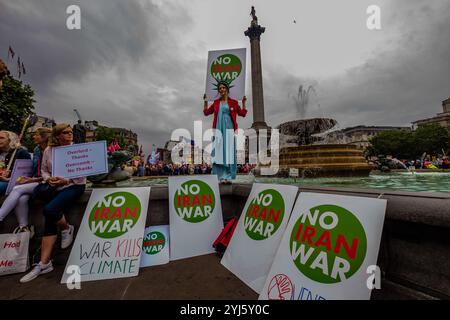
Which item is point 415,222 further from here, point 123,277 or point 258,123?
point 258,123

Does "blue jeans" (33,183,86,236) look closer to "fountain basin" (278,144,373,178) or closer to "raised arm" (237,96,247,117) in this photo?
"raised arm" (237,96,247,117)

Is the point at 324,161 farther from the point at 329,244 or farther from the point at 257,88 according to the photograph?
the point at 257,88

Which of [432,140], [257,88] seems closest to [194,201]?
[257,88]

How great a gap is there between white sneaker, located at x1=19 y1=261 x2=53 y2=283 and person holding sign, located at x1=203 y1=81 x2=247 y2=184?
274 cm

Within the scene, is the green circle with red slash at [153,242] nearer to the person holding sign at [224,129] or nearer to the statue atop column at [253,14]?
the person holding sign at [224,129]

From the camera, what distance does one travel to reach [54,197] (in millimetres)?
2891

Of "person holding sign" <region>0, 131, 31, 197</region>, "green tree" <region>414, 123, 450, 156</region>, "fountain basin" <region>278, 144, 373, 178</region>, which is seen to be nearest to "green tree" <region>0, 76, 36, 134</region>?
"person holding sign" <region>0, 131, 31, 197</region>

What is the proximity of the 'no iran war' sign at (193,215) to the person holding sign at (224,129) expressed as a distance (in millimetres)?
838

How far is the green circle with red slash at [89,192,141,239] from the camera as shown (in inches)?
104

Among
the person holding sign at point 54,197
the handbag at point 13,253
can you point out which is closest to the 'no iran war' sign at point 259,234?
the person holding sign at point 54,197

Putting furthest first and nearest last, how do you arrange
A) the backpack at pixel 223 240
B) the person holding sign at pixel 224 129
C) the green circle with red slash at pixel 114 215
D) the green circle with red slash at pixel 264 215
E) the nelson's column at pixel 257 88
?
1. the nelson's column at pixel 257 88
2. the person holding sign at pixel 224 129
3. the backpack at pixel 223 240
4. the green circle with red slash at pixel 114 215
5. the green circle with red slash at pixel 264 215

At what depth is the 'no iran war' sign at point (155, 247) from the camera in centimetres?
268
